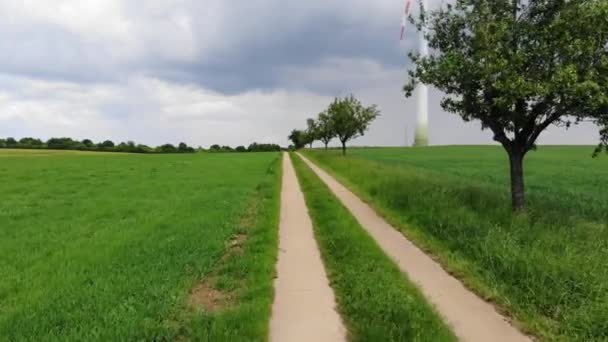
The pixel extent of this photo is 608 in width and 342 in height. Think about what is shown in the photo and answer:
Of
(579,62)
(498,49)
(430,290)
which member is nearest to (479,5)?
(498,49)

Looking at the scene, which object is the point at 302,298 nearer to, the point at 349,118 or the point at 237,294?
the point at 237,294

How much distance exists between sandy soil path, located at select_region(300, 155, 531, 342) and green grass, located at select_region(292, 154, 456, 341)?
0.23 metres

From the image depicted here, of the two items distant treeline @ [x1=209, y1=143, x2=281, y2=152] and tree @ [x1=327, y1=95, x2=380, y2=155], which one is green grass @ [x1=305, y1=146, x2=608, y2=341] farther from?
distant treeline @ [x1=209, y1=143, x2=281, y2=152]

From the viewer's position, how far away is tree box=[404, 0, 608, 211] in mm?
9570

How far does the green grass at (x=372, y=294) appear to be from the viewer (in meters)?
5.21

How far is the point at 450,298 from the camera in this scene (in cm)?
653

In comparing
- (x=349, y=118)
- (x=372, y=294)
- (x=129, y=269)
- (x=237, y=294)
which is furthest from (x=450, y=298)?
(x=349, y=118)

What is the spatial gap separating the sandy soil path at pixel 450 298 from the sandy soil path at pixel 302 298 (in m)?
1.46

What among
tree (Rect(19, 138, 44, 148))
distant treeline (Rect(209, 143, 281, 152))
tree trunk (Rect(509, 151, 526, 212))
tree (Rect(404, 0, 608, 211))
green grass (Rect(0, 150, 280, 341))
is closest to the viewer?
green grass (Rect(0, 150, 280, 341))

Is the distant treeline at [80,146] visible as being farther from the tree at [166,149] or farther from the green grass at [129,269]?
the green grass at [129,269]

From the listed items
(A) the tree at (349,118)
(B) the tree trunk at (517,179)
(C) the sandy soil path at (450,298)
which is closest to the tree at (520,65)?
(B) the tree trunk at (517,179)

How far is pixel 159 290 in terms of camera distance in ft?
21.2

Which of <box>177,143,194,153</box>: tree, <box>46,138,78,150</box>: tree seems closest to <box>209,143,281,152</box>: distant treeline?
<box>177,143,194,153</box>: tree

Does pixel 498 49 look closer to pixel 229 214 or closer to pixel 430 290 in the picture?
pixel 430 290
